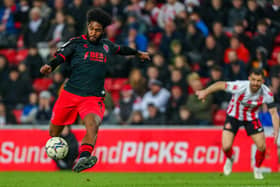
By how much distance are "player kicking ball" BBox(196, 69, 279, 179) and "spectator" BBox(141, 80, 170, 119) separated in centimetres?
392

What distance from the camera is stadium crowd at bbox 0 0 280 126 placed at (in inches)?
709

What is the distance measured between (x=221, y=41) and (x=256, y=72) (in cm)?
630

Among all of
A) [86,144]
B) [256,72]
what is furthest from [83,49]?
[256,72]

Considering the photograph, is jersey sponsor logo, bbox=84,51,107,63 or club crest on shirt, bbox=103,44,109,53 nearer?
jersey sponsor logo, bbox=84,51,107,63

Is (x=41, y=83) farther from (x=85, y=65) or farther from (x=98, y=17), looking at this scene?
(x=98, y=17)

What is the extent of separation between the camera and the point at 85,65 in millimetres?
10773

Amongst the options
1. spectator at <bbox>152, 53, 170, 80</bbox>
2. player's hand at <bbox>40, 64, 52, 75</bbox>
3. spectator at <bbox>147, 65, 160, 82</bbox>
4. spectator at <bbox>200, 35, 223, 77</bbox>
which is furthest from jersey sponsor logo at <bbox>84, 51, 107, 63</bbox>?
spectator at <bbox>200, 35, 223, 77</bbox>

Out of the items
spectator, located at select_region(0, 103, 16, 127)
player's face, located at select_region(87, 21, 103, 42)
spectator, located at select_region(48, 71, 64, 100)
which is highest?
player's face, located at select_region(87, 21, 103, 42)

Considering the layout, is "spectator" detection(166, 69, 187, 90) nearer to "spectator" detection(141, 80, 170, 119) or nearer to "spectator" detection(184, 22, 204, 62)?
"spectator" detection(141, 80, 170, 119)

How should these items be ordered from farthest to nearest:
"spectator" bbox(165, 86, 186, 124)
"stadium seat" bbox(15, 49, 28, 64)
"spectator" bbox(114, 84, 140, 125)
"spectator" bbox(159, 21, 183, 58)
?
"stadium seat" bbox(15, 49, 28, 64)
"spectator" bbox(159, 21, 183, 58)
"spectator" bbox(114, 84, 140, 125)
"spectator" bbox(165, 86, 186, 124)

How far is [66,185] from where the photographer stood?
1161 cm

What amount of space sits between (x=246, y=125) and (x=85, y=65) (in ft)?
15.7

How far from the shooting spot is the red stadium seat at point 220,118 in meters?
17.7

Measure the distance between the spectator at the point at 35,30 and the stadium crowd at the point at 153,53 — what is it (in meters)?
0.03
